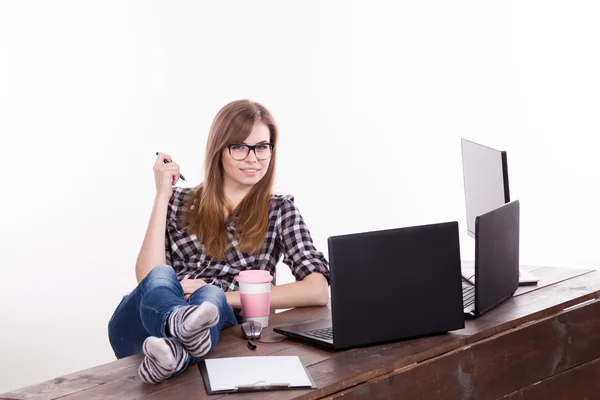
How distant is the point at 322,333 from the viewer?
214cm

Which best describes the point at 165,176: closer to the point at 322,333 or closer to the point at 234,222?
the point at 234,222

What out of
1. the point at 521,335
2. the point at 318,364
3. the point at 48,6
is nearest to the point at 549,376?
the point at 521,335

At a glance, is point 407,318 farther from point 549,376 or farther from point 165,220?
point 165,220

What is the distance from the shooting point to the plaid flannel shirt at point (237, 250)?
2.75 metres

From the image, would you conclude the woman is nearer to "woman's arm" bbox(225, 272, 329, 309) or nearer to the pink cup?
"woman's arm" bbox(225, 272, 329, 309)

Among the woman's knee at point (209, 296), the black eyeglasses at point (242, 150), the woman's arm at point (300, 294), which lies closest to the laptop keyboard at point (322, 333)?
the woman's knee at point (209, 296)

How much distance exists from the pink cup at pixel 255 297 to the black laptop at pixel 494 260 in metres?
0.54

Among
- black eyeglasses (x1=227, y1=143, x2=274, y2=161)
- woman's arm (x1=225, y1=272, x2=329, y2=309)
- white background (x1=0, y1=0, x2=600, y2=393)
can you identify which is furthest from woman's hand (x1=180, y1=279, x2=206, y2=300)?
white background (x1=0, y1=0, x2=600, y2=393)

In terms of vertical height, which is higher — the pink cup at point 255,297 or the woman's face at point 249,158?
the woman's face at point 249,158

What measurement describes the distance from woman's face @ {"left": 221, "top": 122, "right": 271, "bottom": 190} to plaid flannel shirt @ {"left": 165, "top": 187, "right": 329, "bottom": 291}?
0.43 feet

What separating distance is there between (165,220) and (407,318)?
3.23 ft

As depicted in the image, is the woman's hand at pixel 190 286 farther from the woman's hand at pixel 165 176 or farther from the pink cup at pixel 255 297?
the woman's hand at pixel 165 176

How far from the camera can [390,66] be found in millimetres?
5320

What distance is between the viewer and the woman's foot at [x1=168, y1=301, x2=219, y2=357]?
187cm
